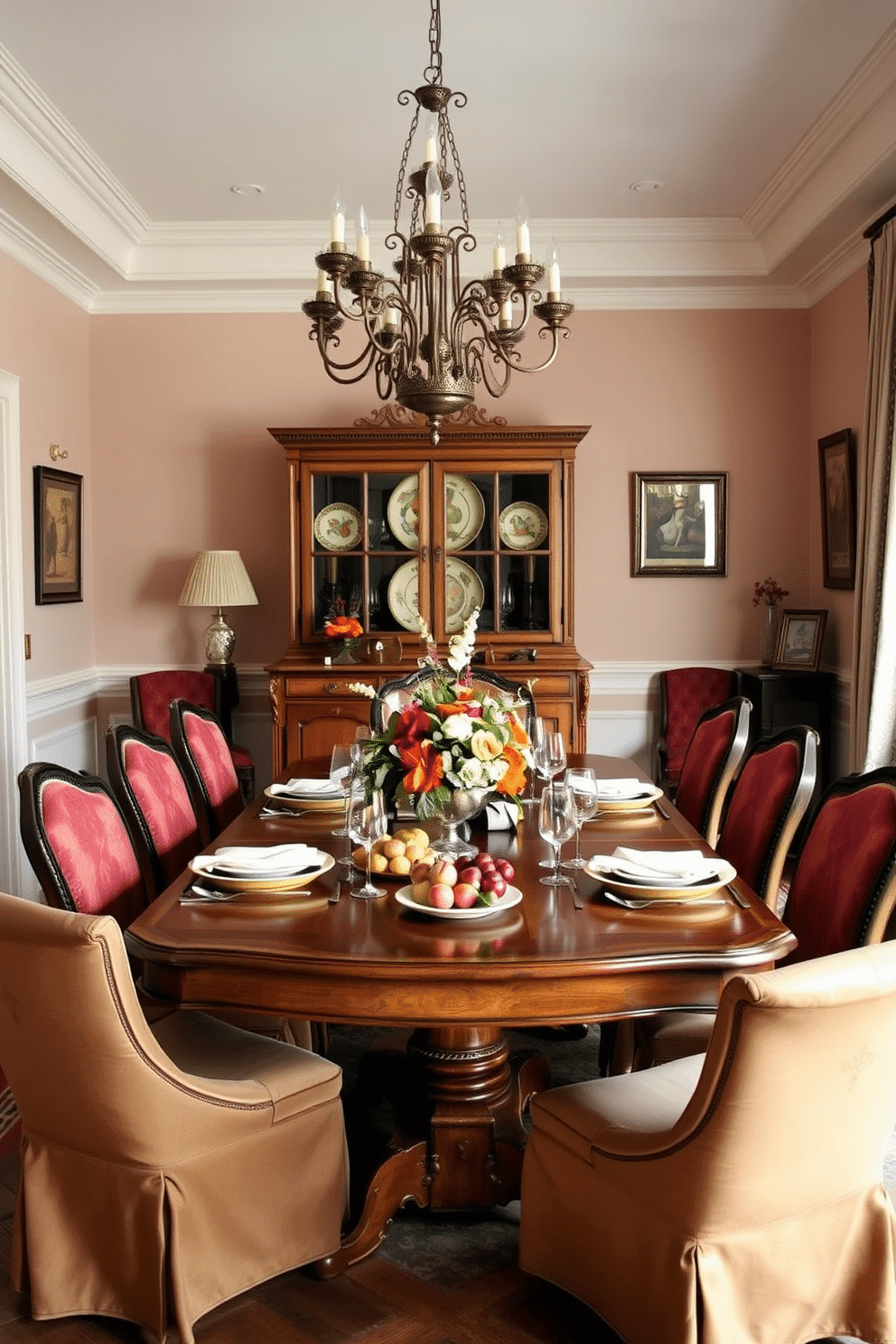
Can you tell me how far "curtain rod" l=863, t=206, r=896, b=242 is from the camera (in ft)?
13.9

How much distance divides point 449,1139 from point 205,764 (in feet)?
4.87

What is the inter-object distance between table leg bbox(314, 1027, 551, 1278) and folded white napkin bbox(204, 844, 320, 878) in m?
0.44

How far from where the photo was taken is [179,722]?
3.38 m

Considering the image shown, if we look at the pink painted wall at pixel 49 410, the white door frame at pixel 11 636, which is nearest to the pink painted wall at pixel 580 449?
the pink painted wall at pixel 49 410

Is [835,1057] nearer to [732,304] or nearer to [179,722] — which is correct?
[179,722]

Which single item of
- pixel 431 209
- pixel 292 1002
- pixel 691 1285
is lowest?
pixel 691 1285

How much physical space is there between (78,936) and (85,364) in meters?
4.43

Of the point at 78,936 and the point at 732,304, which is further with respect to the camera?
the point at 732,304

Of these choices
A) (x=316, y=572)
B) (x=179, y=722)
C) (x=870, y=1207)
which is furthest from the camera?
(x=316, y=572)

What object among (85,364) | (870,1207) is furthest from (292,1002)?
(85,364)

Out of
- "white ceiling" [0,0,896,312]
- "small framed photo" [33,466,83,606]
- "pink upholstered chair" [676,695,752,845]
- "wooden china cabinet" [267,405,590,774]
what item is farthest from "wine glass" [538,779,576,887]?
"small framed photo" [33,466,83,606]

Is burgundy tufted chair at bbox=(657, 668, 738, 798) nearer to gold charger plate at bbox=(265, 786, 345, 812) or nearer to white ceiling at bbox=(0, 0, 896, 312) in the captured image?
white ceiling at bbox=(0, 0, 896, 312)

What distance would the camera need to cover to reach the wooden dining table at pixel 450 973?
192 cm

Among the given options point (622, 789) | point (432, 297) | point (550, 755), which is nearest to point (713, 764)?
point (622, 789)
